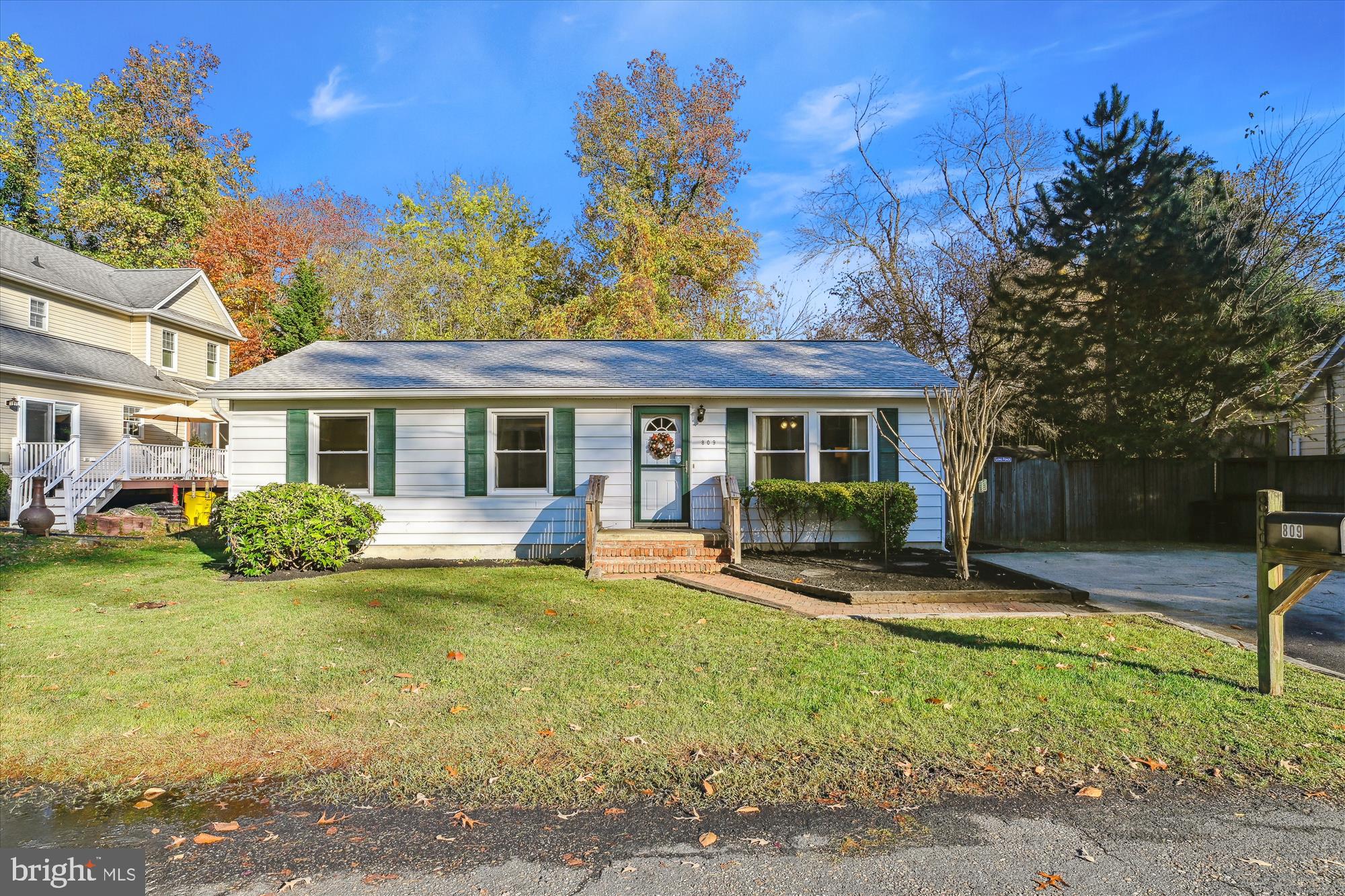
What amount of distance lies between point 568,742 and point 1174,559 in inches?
432

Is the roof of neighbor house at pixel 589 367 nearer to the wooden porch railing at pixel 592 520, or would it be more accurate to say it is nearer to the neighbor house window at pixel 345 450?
the neighbor house window at pixel 345 450

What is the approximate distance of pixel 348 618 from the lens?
251 inches

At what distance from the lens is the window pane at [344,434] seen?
34.0 feet

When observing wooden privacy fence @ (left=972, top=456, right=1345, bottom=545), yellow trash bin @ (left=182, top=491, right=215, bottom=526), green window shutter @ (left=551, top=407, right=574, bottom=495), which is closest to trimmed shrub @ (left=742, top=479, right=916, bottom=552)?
green window shutter @ (left=551, top=407, right=574, bottom=495)

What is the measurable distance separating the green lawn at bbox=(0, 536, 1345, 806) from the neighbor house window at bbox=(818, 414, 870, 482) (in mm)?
4417

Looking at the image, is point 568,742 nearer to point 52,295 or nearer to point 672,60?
point 52,295

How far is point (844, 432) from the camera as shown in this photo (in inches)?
419

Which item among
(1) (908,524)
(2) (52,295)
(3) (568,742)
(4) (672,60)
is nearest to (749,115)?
(4) (672,60)

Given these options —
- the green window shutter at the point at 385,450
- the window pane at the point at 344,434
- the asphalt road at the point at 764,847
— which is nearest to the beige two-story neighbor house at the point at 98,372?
the window pane at the point at 344,434

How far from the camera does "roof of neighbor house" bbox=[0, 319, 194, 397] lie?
49.8 ft

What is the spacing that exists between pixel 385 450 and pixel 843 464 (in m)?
7.03

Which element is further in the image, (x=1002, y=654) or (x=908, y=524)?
(x=908, y=524)

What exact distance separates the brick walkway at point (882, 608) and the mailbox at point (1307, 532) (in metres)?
2.59
